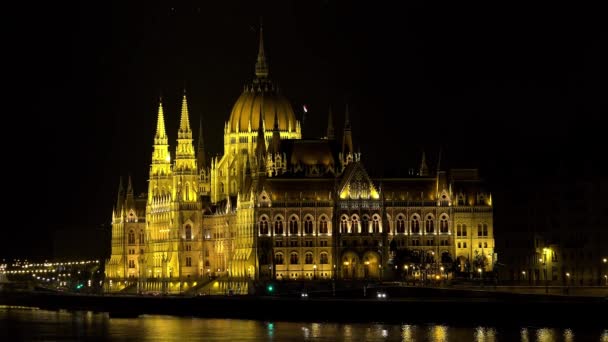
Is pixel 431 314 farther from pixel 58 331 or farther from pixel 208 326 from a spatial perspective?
pixel 58 331

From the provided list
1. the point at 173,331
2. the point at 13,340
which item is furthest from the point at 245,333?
the point at 13,340

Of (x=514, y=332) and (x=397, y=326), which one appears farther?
(x=397, y=326)

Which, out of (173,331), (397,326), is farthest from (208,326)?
(397,326)

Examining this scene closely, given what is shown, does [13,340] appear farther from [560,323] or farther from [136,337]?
[560,323]

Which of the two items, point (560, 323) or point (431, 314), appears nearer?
point (560, 323)

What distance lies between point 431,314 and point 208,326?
68.1 ft

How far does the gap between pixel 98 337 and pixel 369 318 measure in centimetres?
2572

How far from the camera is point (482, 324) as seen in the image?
182m

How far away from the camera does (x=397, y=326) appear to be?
18675 centimetres

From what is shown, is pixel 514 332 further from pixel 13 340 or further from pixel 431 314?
pixel 13 340

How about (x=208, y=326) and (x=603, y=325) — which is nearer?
(x=603, y=325)

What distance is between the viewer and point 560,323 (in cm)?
17625

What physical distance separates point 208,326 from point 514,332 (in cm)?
3271

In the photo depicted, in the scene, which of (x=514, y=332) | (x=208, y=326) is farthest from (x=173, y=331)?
(x=514, y=332)
